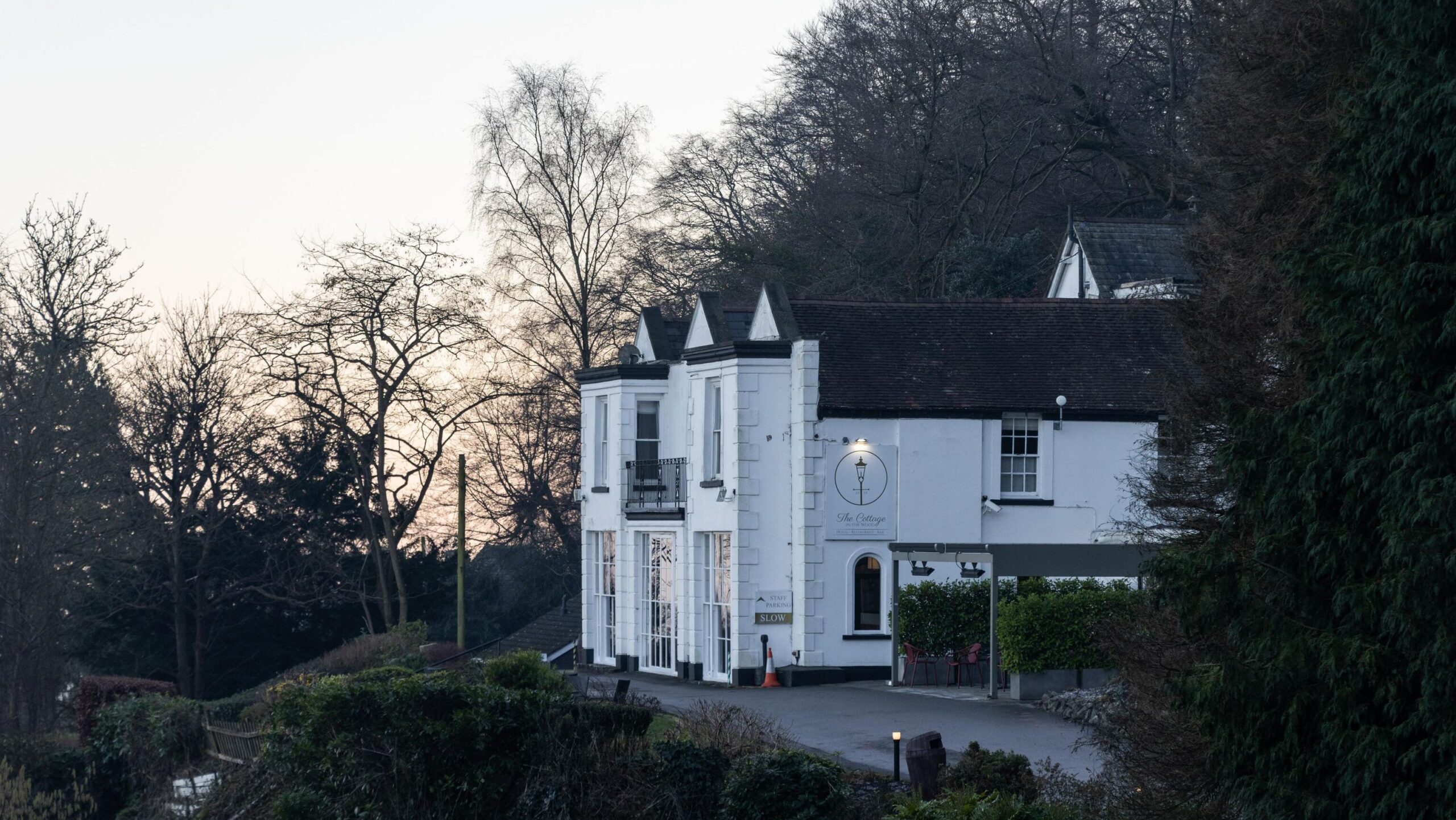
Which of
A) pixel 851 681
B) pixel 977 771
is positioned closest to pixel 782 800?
pixel 977 771

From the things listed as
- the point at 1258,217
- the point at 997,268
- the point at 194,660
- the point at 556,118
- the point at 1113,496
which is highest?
the point at 556,118

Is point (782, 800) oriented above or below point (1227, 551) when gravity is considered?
below

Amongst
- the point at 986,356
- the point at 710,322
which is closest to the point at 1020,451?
the point at 986,356

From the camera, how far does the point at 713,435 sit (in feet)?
98.4

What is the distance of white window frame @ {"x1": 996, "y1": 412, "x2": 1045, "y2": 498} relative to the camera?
27.8m

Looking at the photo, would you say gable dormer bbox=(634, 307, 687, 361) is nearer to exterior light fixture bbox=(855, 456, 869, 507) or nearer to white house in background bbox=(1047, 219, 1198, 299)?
exterior light fixture bbox=(855, 456, 869, 507)

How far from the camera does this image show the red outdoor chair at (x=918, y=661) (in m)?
26.2

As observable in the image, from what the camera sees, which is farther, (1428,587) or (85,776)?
(85,776)

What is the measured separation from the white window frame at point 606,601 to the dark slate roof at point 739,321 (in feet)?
17.4

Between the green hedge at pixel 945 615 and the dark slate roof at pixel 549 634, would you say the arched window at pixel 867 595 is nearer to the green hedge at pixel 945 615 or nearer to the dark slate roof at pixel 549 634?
the green hedge at pixel 945 615

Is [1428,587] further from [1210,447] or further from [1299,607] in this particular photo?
[1210,447]

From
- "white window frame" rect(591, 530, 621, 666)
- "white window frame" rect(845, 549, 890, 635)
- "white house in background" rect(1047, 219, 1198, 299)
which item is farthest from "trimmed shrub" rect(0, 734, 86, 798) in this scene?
"white house in background" rect(1047, 219, 1198, 299)

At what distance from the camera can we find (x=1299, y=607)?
9.98m

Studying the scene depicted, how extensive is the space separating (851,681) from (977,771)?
43.3 feet
